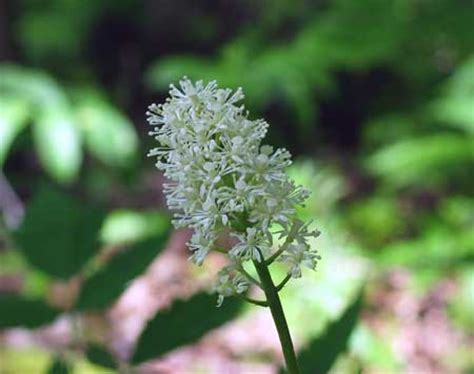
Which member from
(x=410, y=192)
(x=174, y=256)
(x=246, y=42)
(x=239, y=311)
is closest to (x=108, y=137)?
(x=174, y=256)

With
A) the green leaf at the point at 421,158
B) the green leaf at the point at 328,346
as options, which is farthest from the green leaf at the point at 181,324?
the green leaf at the point at 421,158

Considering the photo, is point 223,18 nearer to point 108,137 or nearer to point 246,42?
point 246,42

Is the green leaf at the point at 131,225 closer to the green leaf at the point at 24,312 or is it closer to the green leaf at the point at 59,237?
the green leaf at the point at 59,237

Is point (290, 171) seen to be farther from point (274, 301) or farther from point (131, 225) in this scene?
point (274, 301)

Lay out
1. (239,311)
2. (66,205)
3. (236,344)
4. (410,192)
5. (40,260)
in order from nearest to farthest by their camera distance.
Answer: (239,311), (40,260), (66,205), (236,344), (410,192)

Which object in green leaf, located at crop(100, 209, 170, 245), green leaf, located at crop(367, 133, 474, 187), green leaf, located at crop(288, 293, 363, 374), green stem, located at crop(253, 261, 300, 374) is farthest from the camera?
green leaf, located at crop(367, 133, 474, 187)

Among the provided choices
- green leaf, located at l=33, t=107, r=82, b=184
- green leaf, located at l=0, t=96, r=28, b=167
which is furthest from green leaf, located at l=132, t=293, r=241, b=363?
green leaf, located at l=33, t=107, r=82, b=184

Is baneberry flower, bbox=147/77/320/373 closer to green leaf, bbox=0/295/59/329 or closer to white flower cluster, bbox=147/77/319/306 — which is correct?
white flower cluster, bbox=147/77/319/306

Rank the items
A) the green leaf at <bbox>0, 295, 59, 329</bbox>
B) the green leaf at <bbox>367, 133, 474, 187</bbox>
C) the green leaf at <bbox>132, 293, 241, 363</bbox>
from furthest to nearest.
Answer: the green leaf at <bbox>367, 133, 474, 187</bbox> → the green leaf at <bbox>0, 295, 59, 329</bbox> → the green leaf at <bbox>132, 293, 241, 363</bbox>
